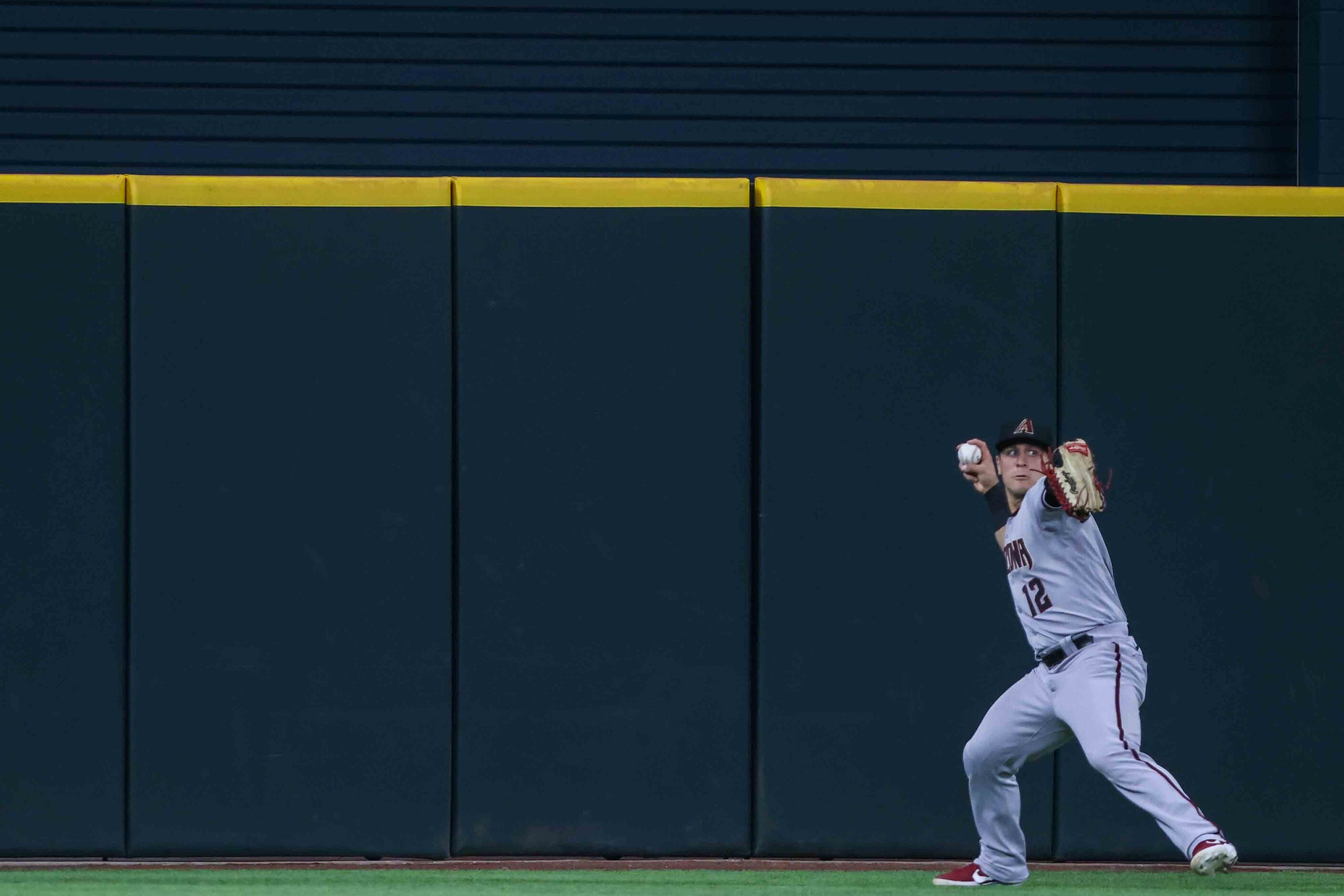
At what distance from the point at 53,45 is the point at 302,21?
48.6 inches

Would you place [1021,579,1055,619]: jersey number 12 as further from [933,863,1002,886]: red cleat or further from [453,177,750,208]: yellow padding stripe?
[453,177,750,208]: yellow padding stripe

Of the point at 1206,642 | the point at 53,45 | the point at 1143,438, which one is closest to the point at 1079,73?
the point at 1143,438

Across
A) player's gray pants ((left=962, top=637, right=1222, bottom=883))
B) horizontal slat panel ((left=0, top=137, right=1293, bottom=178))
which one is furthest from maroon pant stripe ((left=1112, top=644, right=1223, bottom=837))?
horizontal slat panel ((left=0, top=137, right=1293, bottom=178))

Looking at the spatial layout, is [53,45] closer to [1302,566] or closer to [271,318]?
[271,318]

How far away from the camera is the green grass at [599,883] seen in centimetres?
524

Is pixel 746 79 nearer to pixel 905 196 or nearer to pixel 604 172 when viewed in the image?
pixel 604 172

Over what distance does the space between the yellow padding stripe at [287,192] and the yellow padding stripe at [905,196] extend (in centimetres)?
133

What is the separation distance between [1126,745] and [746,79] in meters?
4.18

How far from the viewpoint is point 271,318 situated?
586 cm

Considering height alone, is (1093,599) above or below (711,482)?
below

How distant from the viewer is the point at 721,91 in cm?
775

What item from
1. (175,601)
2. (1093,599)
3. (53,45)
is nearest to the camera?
(1093,599)

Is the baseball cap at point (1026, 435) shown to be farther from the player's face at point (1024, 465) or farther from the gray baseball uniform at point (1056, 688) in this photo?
the gray baseball uniform at point (1056, 688)

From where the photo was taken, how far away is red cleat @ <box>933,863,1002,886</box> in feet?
17.6
